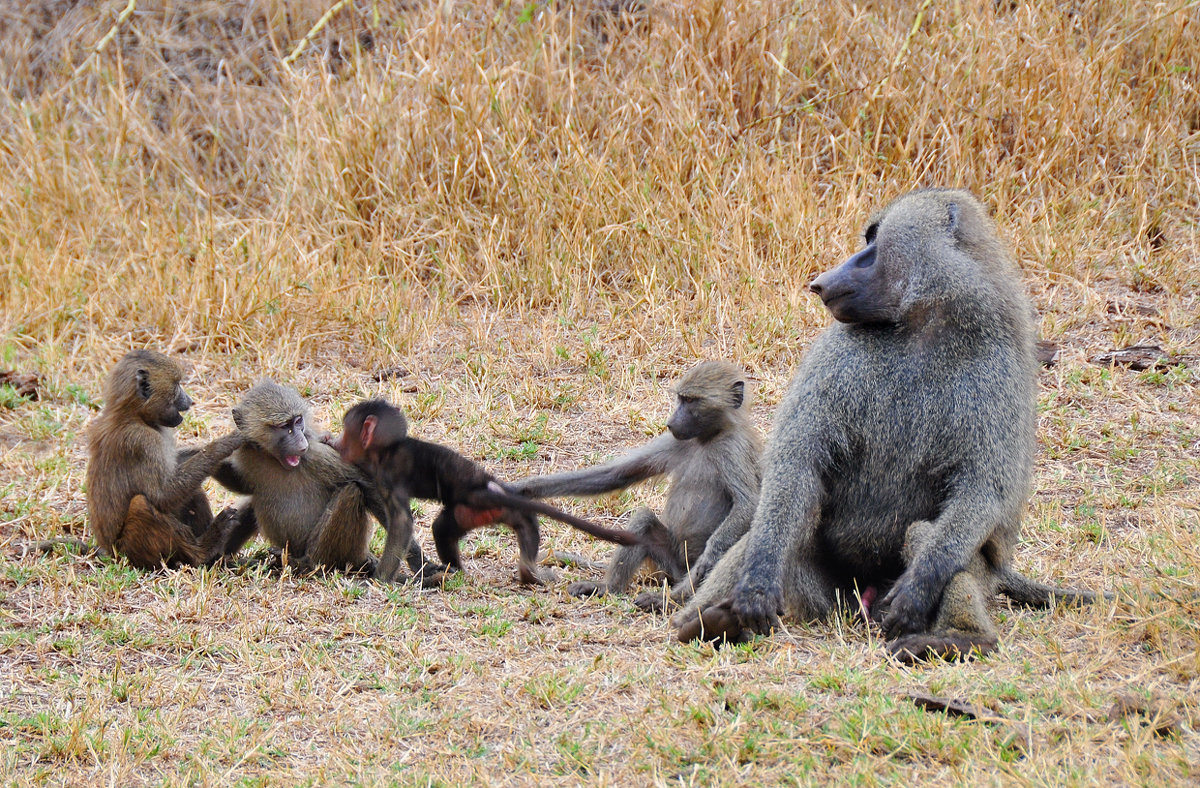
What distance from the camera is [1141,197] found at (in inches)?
277

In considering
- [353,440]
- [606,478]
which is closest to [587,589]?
[606,478]

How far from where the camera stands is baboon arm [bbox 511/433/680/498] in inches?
168

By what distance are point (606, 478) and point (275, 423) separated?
1104mm

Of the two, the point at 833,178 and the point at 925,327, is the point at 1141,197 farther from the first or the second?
the point at 925,327

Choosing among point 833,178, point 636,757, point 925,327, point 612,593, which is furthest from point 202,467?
point 833,178

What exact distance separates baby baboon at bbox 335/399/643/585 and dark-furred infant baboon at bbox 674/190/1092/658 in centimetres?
74

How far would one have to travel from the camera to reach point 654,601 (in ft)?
12.6

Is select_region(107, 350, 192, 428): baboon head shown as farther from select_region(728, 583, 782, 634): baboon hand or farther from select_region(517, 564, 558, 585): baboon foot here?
select_region(728, 583, 782, 634): baboon hand

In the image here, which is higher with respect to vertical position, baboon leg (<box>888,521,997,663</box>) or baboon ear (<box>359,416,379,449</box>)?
baboon ear (<box>359,416,379,449</box>)

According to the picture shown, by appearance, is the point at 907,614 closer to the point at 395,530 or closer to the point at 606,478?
the point at 606,478

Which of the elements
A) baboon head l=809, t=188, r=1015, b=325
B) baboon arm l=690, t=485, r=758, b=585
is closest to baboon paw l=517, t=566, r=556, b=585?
baboon arm l=690, t=485, r=758, b=585

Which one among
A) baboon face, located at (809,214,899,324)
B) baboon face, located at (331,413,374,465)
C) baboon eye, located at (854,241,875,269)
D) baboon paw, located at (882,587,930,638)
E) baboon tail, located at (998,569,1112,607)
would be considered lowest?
baboon tail, located at (998,569,1112,607)

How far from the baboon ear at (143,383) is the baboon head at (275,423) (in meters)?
0.31

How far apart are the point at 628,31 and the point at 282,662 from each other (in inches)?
228
